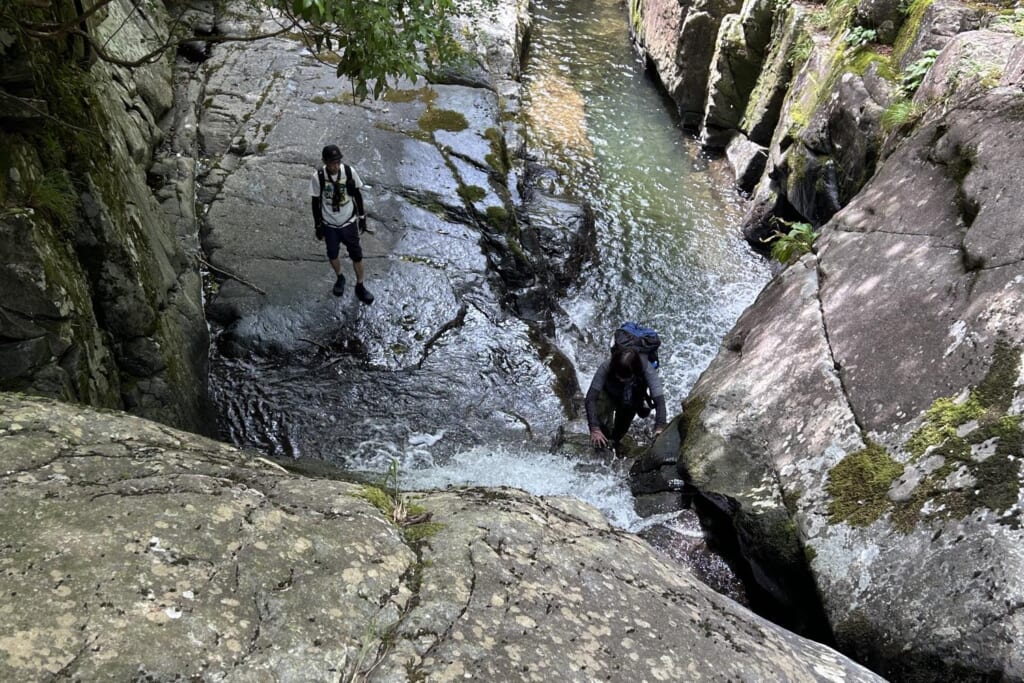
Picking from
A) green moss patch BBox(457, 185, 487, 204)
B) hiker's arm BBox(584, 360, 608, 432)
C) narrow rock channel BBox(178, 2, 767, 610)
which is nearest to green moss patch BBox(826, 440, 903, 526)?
narrow rock channel BBox(178, 2, 767, 610)

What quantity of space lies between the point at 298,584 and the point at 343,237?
6217 mm

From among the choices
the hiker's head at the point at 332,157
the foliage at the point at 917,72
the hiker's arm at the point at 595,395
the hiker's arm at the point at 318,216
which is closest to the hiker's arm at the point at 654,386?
the hiker's arm at the point at 595,395

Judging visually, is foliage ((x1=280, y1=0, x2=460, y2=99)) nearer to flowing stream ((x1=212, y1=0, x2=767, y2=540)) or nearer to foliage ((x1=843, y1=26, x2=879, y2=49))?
flowing stream ((x1=212, y1=0, x2=767, y2=540))

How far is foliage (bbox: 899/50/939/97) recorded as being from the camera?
8812 mm

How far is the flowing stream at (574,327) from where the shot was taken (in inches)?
279

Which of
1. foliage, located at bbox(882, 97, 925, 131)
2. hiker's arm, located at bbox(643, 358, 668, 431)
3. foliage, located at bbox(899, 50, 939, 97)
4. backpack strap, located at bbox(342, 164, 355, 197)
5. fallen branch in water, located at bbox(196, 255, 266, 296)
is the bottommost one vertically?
fallen branch in water, located at bbox(196, 255, 266, 296)

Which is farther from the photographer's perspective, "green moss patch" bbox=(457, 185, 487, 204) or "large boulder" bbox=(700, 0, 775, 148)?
"large boulder" bbox=(700, 0, 775, 148)

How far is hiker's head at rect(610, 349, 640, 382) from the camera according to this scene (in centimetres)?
648

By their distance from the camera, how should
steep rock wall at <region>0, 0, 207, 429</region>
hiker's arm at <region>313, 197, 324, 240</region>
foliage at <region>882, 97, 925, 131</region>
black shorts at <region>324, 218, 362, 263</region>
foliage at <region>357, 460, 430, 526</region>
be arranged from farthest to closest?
foliage at <region>882, 97, 925, 131</region> < black shorts at <region>324, 218, 362, 263</region> < hiker's arm at <region>313, 197, 324, 240</region> < steep rock wall at <region>0, 0, 207, 429</region> < foliage at <region>357, 460, 430, 526</region>

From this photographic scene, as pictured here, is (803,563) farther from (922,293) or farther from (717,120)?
A: (717,120)

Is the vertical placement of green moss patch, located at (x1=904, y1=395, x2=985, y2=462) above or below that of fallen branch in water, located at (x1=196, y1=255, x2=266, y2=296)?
above

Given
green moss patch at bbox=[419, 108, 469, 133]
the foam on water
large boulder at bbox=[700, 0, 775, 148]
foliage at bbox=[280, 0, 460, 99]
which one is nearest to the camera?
foliage at bbox=[280, 0, 460, 99]

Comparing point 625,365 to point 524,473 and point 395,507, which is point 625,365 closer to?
point 524,473

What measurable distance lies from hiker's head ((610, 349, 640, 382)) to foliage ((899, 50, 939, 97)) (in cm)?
596
